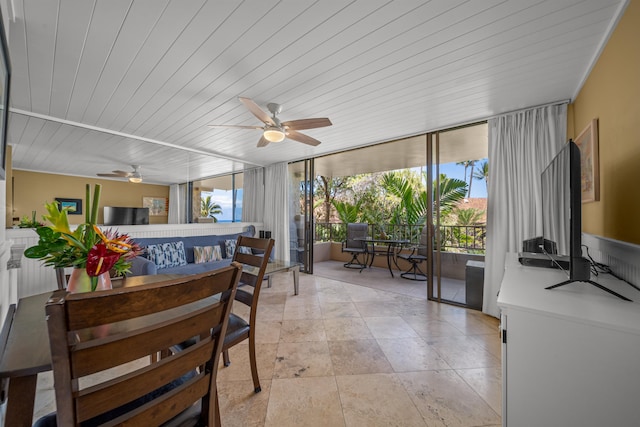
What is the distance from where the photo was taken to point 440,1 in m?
1.32

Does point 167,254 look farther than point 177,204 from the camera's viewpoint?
No

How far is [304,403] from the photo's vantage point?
1506mm

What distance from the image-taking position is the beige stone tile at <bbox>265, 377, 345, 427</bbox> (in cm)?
137

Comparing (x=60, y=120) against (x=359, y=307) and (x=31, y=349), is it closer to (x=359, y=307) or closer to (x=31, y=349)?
(x=31, y=349)

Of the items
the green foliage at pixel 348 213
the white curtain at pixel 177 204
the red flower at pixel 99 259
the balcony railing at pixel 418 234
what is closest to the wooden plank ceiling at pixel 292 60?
the red flower at pixel 99 259

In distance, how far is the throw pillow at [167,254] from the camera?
10.5ft

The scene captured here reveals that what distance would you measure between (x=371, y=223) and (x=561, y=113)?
13.6 feet

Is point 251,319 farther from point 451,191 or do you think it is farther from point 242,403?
point 451,191

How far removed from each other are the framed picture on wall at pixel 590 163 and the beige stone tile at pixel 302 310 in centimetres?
260

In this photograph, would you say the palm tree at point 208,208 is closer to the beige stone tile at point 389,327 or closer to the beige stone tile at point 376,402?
the beige stone tile at point 389,327

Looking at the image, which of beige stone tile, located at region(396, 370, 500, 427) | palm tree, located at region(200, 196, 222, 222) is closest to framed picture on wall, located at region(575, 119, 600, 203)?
beige stone tile, located at region(396, 370, 500, 427)

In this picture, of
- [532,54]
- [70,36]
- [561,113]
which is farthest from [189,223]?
[561,113]

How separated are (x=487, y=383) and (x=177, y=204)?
196 inches

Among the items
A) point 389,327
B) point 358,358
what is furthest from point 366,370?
A: point 389,327
